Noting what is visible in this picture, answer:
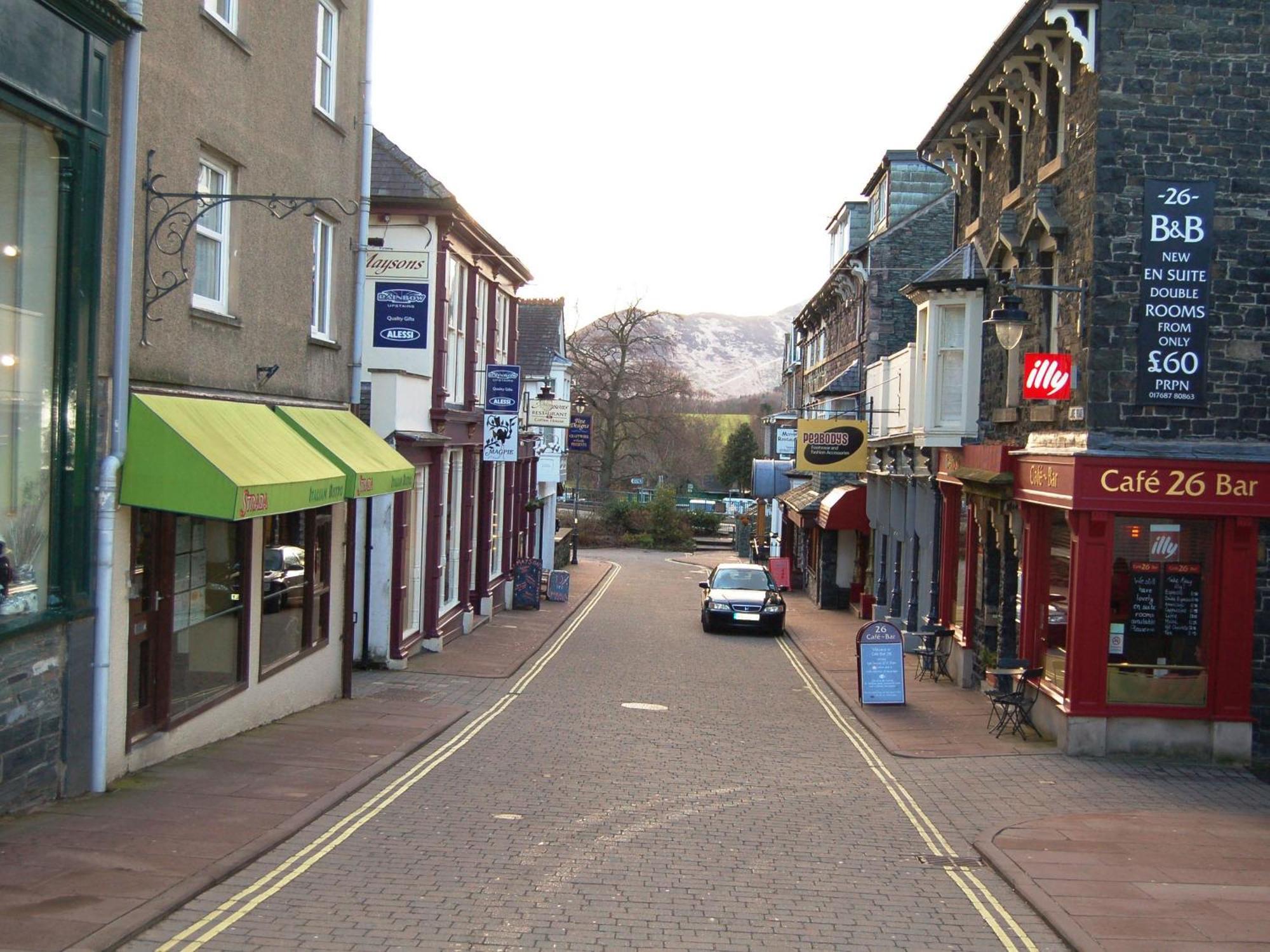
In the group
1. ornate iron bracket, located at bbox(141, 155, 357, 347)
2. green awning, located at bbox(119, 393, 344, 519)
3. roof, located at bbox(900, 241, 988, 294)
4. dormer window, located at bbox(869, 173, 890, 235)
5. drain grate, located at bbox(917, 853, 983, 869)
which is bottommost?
drain grate, located at bbox(917, 853, 983, 869)

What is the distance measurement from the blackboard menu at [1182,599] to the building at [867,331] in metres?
13.1

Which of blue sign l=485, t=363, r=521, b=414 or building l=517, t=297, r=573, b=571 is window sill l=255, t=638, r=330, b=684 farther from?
building l=517, t=297, r=573, b=571

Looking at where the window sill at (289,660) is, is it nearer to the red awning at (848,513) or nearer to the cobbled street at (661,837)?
the cobbled street at (661,837)

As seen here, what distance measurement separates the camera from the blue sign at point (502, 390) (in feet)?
78.9

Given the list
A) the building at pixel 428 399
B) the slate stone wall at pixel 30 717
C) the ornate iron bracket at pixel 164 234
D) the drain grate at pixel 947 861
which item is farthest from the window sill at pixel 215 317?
the drain grate at pixel 947 861

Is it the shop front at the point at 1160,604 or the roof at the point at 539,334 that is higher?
the roof at the point at 539,334

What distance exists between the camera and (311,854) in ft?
29.6

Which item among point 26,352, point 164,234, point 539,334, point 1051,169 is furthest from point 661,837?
point 539,334

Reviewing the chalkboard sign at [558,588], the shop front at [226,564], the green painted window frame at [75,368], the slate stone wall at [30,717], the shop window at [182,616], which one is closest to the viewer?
the slate stone wall at [30,717]

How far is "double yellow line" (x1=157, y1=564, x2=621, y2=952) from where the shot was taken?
721 cm

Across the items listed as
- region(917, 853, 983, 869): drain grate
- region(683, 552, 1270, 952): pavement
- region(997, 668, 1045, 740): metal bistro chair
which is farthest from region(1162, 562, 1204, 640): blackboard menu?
region(917, 853, 983, 869): drain grate

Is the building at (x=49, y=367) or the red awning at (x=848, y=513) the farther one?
the red awning at (x=848, y=513)

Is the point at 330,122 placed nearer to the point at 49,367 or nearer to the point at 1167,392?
the point at 49,367

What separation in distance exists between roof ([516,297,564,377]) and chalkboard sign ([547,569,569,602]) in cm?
1352
